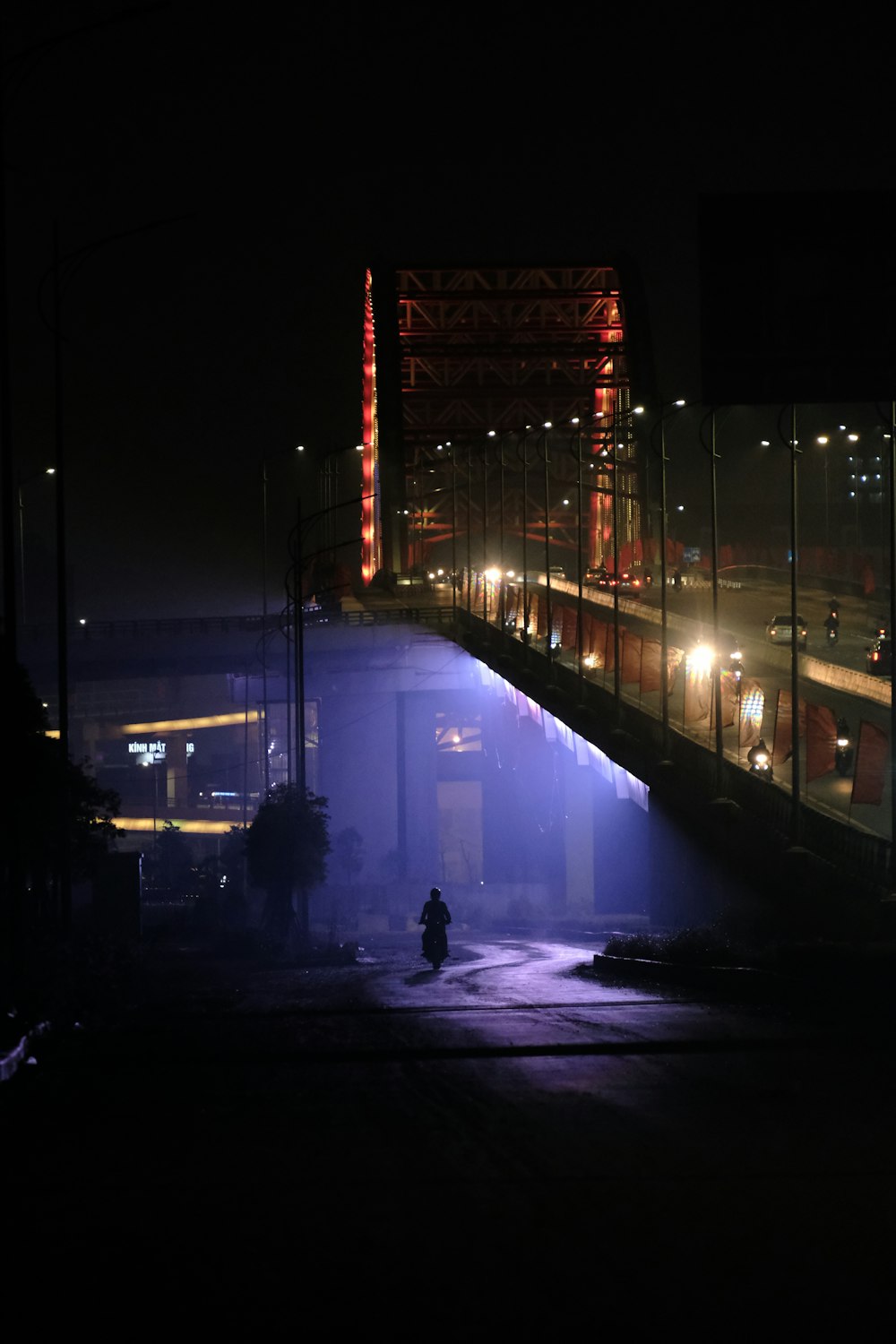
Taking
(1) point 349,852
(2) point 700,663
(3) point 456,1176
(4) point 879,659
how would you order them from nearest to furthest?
(3) point 456,1176 < (2) point 700,663 < (4) point 879,659 < (1) point 349,852

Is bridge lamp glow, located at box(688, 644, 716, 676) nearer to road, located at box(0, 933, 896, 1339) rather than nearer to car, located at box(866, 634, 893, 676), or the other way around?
car, located at box(866, 634, 893, 676)

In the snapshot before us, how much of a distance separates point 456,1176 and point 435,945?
73.5ft

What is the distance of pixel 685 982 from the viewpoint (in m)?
23.2

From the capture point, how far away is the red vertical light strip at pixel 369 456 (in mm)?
137250

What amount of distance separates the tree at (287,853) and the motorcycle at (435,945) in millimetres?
17517

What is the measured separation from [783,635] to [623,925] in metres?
14.3

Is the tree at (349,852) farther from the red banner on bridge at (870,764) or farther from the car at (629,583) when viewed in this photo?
the red banner on bridge at (870,764)

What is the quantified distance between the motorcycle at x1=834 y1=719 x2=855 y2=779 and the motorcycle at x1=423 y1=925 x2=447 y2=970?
15.1 metres

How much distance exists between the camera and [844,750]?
4419 centimetres

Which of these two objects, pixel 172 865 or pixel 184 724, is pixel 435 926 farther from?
pixel 184 724

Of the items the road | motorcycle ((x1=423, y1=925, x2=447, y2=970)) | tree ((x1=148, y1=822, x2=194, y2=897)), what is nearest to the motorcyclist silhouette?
motorcycle ((x1=423, y1=925, x2=447, y2=970))

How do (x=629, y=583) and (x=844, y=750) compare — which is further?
(x=629, y=583)

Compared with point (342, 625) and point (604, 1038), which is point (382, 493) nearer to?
point (342, 625)

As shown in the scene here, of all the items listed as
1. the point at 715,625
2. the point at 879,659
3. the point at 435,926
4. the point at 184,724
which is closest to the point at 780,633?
the point at 879,659
